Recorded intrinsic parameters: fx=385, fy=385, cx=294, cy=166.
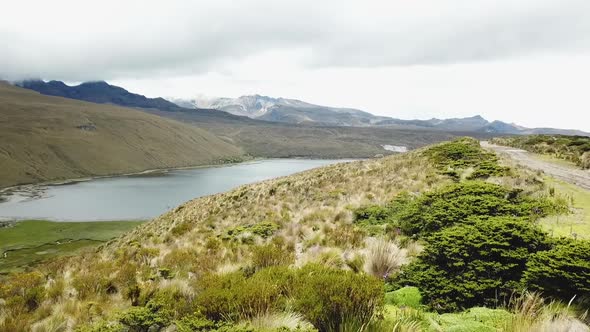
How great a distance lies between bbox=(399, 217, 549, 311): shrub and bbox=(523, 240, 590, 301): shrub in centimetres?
35

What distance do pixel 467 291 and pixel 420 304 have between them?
0.79m

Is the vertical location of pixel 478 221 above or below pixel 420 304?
above

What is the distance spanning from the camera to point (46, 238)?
67062 millimetres

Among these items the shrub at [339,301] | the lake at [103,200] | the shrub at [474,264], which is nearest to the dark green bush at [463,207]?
the shrub at [474,264]

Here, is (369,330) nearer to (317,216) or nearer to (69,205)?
(317,216)

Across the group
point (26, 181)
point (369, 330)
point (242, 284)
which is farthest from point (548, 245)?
point (26, 181)

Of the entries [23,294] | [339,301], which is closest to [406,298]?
[339,301]

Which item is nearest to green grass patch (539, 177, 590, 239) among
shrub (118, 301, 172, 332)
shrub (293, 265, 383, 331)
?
shrub (293, 265, 383, 331)

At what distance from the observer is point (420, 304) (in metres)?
6.50

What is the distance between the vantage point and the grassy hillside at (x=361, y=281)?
212 inches

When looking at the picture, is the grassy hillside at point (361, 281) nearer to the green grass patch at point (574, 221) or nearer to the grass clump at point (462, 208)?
the grass clump at point (462, 208)

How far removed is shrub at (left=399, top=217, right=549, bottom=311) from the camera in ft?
21.0

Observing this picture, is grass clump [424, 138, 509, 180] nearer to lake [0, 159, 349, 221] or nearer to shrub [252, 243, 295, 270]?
shrub [252, 243, 295, 270]

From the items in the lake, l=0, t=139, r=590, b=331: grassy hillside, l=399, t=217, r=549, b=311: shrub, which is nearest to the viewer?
l=0, t=139, r=590, b=331: grassy hillside
